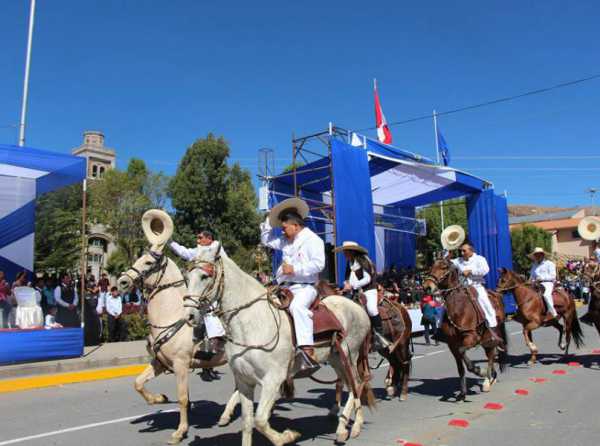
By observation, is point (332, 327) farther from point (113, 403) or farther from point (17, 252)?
point (17, 252)

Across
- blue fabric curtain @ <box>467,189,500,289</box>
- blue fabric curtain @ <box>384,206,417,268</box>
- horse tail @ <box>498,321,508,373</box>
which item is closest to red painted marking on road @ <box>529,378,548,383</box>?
horse tail @ <box>498,321,508,373</box>

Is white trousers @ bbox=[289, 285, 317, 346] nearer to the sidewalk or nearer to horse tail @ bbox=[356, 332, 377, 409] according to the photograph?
horse tail @ bbox=[356, 332, 377, 409]

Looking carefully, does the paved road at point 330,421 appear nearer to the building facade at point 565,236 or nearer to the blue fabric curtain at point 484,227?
the blue fabric curtain at point 484,227

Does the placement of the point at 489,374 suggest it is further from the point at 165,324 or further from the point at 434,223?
the point at 434,223

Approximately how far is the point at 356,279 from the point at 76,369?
7.71 metres

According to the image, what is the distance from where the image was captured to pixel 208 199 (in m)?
34.1

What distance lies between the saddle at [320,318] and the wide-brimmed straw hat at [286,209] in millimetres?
847

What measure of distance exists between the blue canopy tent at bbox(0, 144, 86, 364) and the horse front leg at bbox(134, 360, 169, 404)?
7217 mm

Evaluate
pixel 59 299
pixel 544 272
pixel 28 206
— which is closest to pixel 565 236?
pixel 544 272

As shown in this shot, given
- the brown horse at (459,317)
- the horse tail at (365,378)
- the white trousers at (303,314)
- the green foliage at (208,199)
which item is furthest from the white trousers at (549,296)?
the green foliage at (208,199)

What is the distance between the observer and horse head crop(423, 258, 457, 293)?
786cm

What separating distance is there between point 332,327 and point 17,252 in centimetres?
1053

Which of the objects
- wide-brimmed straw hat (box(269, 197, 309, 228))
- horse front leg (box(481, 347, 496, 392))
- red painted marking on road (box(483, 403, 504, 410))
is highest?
wide-brimmed straw hat (box(269, 197, 309, 228))

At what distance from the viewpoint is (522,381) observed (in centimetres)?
900
